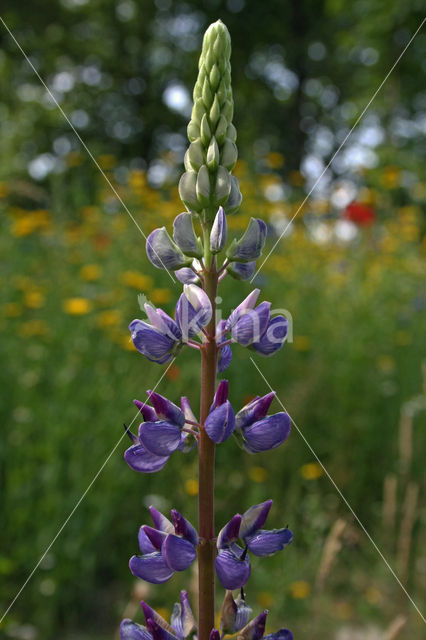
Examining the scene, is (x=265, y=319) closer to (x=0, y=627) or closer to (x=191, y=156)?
(x=191, y=156)

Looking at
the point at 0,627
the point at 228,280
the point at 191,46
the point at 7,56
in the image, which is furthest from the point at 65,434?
the point at 191,46

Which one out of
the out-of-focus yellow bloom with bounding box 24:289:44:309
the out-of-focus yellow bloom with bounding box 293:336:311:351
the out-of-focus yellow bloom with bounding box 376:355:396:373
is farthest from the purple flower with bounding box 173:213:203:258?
the out-of-focus yellow bloom with bounding box 376:355:396:373

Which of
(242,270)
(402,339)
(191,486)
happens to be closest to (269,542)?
(242,270)

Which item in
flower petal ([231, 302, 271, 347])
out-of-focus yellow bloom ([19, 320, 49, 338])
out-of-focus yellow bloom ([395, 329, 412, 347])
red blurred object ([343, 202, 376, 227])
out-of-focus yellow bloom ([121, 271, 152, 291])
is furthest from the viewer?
red blurred object ([343, 202, 376, 227])

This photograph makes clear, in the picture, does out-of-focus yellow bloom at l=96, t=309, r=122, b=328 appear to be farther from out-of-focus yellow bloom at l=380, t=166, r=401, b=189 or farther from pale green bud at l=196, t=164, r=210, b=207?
out-of-focus yellow bloom at l=380, t=166, r=401, b=189

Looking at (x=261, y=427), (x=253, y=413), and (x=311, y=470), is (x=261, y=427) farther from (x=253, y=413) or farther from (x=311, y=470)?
(x=311, y=470)
